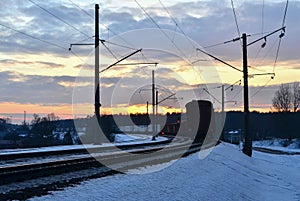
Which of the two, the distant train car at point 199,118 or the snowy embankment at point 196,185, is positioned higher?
the distant train car at point 199,118

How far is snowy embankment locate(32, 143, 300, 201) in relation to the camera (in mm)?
13438

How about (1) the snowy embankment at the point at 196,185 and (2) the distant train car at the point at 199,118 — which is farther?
(2) the distant train car at the point at 199,118

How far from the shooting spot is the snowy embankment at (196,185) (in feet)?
44.1

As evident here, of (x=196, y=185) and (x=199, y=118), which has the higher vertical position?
(x=199, y=118)

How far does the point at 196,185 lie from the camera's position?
60.1 ft

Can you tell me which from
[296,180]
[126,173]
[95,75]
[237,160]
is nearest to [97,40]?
[95,75]

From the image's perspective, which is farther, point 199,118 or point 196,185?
point 199,118

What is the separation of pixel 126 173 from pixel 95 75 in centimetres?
1903

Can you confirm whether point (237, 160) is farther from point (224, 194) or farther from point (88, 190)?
point (88, 190)

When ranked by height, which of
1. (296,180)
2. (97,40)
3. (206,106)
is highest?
(97,40)

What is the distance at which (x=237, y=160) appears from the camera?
105 feet

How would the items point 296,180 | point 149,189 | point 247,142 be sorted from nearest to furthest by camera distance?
point 149,189
point 296,180
point 247,142

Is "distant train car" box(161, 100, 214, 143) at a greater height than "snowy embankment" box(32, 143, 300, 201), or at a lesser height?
greater

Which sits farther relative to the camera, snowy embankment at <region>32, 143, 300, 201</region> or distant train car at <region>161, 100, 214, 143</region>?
distant train car at <region>161, 100, 214, 143</region>
